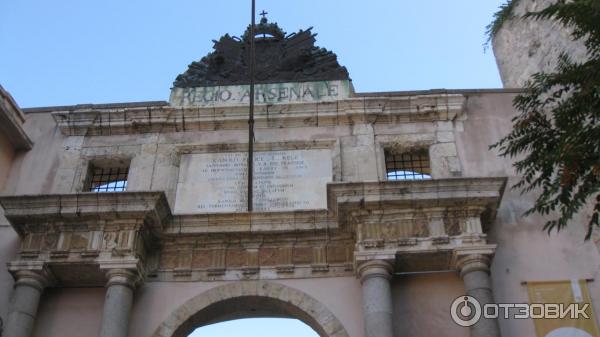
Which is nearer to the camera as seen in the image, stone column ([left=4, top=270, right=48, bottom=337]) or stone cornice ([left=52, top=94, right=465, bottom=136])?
stone column ([left=4, top=270, right=48, bottom=337])

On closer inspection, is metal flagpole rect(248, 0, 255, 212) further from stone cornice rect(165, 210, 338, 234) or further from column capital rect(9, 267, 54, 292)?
column capital rect(9, 267, 54, 292)

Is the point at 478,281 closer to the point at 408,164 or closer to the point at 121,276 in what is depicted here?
the point at 408,164

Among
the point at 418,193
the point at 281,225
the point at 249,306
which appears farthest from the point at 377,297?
the point at 249,306

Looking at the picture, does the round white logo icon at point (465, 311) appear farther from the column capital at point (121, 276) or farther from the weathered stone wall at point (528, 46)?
the weathered stone wall at point (528, 46)

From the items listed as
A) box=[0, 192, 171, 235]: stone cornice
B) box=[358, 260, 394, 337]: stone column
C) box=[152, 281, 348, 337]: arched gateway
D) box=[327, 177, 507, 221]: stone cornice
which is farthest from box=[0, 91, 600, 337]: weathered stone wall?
box=[327, 177, 507, 221]: stone cornice

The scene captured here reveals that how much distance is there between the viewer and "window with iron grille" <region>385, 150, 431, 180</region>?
13625 millimetres

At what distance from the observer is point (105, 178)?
46.2ft

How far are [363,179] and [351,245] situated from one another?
4.47 ft

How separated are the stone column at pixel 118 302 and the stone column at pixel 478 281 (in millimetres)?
5399

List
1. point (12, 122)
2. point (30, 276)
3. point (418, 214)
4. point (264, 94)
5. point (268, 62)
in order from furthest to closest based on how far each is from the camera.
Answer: point (268, 62) < point (264, 94) < point (12, 122) < point (418, 214) < point (30, 276)

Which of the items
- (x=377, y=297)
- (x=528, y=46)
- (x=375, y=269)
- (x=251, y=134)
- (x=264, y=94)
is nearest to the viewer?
(x=377, y=297)

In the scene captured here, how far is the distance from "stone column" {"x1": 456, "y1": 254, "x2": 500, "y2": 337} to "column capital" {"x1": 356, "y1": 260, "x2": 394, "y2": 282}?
3.83 ft

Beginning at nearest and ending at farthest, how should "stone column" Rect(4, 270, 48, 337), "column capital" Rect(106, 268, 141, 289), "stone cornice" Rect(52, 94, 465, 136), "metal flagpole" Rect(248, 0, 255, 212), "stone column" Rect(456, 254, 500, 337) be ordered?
"stone column" Rect(456, 254, 500, 337), "stone column" Rect(4, 270, 48, 337), "column capital" Rect(106, 268, 141, 289), "metal flagpole" Rect(248, 0, 255, 212), "stone cornice" Rect(52, 94, 465, 136)

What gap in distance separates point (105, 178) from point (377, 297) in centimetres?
619
